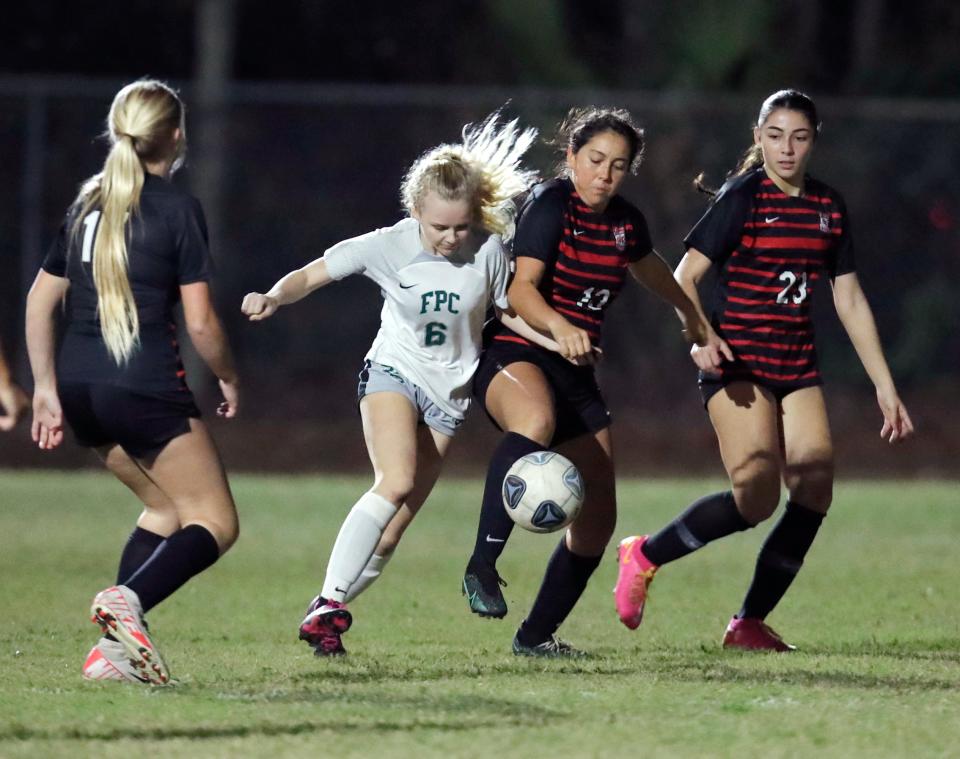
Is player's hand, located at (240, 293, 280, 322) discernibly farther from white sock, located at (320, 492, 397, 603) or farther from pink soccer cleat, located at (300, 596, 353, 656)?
pink soccer cleat, located at (300, 596, 353, 656)

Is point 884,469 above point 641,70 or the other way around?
the other way around

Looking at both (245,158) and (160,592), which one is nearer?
(160,592)

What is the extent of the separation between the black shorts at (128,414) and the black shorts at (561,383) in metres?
1.21

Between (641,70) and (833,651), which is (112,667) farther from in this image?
(641,70)

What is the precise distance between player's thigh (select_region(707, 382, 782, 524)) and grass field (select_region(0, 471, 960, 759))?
603mm

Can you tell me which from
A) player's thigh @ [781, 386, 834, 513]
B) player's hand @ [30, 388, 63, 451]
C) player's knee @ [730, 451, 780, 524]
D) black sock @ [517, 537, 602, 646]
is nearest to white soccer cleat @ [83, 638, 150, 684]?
player's hand @ [30, 388, 63, 451]

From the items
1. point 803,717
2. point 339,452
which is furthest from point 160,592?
point 339,452

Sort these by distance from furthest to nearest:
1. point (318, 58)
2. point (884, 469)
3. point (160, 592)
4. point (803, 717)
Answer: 1. point (318, 58)
2. point (884, 469)
3. point (160, 592)
4. point (803, 717)

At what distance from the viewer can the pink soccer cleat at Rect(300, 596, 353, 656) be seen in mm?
5867

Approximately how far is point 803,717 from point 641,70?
15.2 m

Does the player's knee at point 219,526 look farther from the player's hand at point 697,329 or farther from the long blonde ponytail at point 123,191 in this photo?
the player's hand at point 697,329

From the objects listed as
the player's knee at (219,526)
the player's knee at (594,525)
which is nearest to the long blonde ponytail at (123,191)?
the player's knee at (219,526)

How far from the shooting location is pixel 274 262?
16.2 m

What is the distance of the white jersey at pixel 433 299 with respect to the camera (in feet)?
20.0
